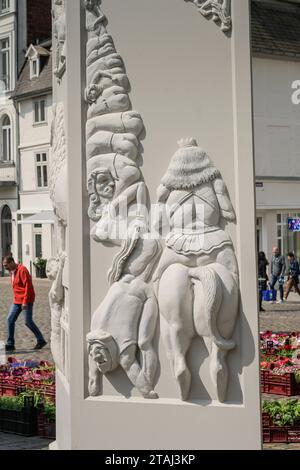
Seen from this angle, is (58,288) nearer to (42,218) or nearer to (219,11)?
(219,11)

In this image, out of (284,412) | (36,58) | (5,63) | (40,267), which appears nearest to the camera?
(284,412)

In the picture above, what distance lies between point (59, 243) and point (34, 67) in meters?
37.5

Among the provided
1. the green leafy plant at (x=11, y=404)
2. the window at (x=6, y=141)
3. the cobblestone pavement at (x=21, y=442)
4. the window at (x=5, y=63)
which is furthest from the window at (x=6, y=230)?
the cobblestone pavement at (x=21, y=442)

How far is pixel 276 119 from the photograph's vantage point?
34812mm

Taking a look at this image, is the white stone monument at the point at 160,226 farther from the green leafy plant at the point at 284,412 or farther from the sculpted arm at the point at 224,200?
the green leafy plant at the point at 284,412

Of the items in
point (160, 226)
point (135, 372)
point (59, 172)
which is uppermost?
point (59, 172)

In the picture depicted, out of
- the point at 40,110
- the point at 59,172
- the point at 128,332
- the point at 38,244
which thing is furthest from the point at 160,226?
the point at 40,110

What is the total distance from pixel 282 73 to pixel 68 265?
30.6 m

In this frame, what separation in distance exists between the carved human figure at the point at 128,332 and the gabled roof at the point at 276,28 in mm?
29249

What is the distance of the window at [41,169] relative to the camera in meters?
42.1

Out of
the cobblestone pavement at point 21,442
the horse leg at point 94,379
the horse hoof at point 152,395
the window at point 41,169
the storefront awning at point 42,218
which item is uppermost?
the window at point 41,169

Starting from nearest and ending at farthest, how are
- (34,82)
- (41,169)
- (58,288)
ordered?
(58,288) → (34,82) → (41,169)

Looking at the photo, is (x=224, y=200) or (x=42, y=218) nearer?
(x=224, y=200)
